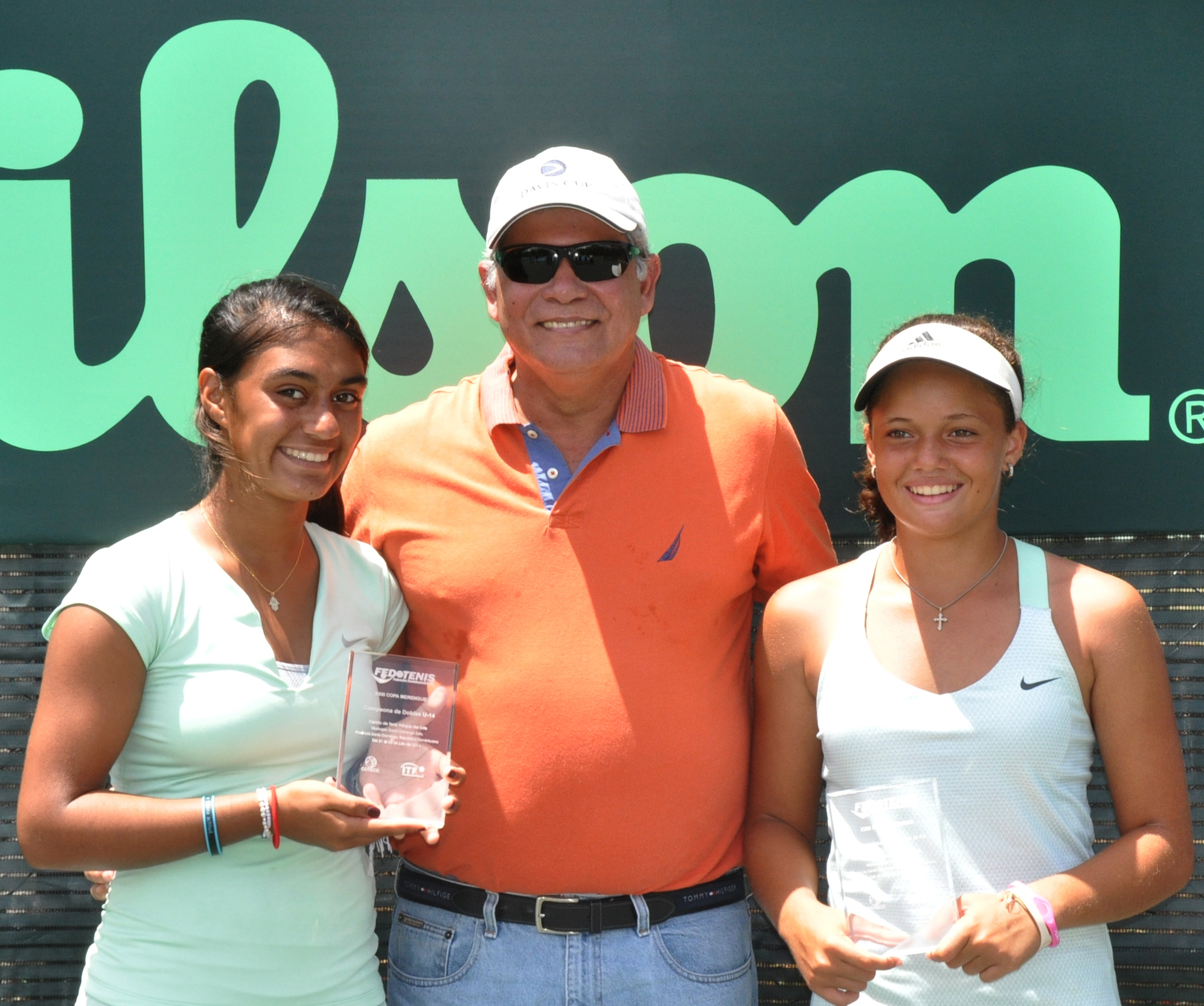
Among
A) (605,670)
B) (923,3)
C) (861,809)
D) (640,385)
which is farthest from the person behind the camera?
(923,3)

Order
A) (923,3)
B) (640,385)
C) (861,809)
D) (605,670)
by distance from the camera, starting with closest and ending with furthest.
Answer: (861,809)
(605,670)
(640,385)
(923,3)

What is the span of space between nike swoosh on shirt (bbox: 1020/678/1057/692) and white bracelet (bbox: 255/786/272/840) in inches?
51.4

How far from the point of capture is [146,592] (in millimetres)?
1984

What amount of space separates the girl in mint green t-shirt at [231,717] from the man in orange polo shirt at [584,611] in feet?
0.68

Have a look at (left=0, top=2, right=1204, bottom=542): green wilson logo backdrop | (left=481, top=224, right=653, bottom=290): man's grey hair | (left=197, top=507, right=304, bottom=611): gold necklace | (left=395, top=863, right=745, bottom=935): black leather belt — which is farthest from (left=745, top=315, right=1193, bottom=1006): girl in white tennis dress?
(left=197, top=507, right=304, bottom=611): gold necklace

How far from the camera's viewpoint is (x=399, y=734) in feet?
6.72

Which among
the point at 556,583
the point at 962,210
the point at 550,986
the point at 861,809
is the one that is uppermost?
the point at 962,210

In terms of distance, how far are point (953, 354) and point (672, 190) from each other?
100cm

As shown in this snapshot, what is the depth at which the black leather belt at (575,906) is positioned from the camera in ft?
7.39

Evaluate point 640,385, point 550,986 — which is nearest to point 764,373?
point 640,385

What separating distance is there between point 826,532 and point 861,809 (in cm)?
75

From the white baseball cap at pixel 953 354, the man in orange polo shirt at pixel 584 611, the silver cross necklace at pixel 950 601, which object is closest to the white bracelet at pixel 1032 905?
the silver cross necklace at pixel 950 601

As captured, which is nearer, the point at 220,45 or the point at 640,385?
the point at 640,385

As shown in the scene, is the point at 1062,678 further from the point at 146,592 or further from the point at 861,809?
the point at 146,592
